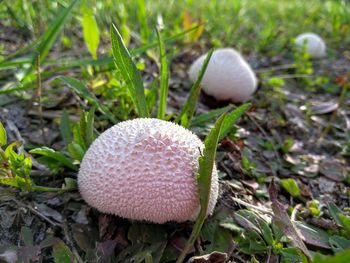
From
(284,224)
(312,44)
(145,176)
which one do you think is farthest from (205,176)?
(312,44)

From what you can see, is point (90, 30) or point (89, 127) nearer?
point (89, 127)

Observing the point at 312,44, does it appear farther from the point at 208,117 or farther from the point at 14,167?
the point at 14,167

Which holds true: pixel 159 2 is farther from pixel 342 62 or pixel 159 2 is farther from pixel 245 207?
pixel 245 207

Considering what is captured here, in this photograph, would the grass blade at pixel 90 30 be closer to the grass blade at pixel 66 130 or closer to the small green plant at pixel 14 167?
the grass blade at pixel 66 130

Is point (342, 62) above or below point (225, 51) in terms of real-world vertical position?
below

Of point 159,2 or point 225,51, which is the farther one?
point 159,2

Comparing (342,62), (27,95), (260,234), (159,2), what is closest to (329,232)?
(260,234)
